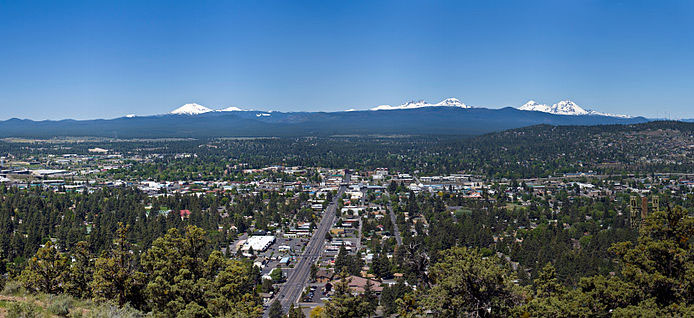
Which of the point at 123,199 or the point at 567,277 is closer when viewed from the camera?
the point at 567,277

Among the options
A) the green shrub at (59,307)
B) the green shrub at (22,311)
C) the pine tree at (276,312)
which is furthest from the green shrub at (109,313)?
the pine tree at (276,312)

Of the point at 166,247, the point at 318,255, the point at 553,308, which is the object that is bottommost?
the point at 318,255

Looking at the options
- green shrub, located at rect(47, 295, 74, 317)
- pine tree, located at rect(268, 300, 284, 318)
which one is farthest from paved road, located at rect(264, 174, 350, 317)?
green shrub, located at rect(47, 295, 74, 317)

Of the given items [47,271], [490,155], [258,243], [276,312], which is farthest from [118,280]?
[490,155]

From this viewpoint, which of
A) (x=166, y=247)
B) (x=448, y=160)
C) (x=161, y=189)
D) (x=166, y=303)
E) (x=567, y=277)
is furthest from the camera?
(x=448, y=160)

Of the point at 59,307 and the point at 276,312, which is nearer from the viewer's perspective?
the point at 59,307

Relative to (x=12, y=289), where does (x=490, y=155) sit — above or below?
below

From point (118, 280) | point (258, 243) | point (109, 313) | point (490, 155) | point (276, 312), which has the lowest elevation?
point (258, 243)

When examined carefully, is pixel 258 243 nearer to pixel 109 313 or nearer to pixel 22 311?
pixel 109 313

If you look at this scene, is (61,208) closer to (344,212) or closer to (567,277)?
(344,212)

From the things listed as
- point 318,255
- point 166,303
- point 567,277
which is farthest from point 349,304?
point 318,255
